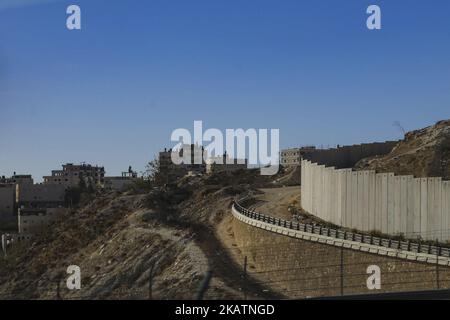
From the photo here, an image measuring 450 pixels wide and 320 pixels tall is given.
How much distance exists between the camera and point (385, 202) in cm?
3366

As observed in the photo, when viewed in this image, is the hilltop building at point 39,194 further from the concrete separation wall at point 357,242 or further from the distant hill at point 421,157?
the concrete separation wall at point 357,242

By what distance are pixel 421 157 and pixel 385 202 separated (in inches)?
884

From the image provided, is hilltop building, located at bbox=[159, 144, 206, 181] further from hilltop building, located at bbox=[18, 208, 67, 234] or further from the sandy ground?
the sandy ground

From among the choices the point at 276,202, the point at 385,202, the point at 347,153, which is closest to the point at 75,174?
the point at 347,153

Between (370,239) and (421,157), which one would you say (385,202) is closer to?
(370,239)

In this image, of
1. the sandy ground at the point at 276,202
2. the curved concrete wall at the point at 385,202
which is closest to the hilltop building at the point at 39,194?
the sandy ground at the point at 276,202

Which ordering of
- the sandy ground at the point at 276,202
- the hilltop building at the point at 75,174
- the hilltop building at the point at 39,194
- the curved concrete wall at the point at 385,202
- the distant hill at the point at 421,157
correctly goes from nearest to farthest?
the curved concrete wall at the point at 385,202 → the sandy ground at the point at 276,202 → the distant hill at the point at 421,157 → the hilltop building at the point at 39,194 → the hilltop building at the point at 75,174

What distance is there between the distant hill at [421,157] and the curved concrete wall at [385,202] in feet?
37.1

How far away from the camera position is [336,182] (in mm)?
38750

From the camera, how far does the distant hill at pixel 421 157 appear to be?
5097cm

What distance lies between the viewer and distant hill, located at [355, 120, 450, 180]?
51.0 meters
